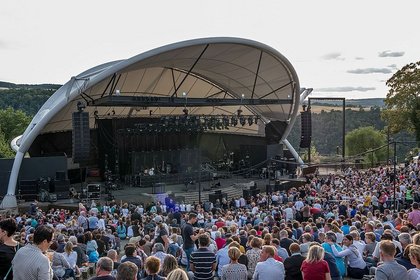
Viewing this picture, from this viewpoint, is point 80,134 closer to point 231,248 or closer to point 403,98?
point 231,248

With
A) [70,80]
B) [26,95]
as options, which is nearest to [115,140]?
[70,80]

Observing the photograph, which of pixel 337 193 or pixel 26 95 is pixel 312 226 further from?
pixel 26 95

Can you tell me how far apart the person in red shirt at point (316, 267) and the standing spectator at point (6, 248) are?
9.58 feet

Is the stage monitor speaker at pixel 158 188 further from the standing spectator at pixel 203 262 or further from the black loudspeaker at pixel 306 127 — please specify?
the standing spectator at pixel 203 262

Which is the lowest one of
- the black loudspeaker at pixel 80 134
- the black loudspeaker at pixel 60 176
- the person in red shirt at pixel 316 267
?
the black loudspeaker at pixel 60 176

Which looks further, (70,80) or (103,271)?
(70,80)

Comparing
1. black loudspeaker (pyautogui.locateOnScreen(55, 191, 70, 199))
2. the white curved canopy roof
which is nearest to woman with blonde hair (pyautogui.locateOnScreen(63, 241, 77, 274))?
black loudspeaker (pyautogui.locateOnScreen(55, 191, 70, 199))

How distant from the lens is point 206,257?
6000mm

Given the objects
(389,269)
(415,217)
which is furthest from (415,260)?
(415,217)

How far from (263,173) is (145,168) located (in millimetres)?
7291

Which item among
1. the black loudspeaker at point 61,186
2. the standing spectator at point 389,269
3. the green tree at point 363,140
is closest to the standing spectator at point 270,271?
the standing spectator at point 389,269

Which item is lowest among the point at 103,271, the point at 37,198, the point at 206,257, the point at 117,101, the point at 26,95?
the point at 37,198

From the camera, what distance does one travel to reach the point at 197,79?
32.8m

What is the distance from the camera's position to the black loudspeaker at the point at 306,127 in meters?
29.0
